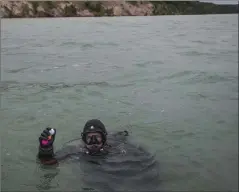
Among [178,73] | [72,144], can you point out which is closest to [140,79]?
[178,73]

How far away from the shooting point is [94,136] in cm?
802

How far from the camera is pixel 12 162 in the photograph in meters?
9.31

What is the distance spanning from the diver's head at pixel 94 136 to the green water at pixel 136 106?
744 mm

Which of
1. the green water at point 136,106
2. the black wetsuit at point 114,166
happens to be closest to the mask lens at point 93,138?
the black wetsuit at point 114,166

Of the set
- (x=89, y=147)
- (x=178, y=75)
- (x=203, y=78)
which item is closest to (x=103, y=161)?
(x=89, y=147)

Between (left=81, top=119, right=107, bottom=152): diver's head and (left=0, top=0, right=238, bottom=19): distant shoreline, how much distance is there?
211 feet

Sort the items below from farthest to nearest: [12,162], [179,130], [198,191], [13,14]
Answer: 1. [13,14]
2. [179,130]
3. [12,162]
4. [198,191]

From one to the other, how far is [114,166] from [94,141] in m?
0.69

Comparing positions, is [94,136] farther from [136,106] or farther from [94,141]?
[136,106]

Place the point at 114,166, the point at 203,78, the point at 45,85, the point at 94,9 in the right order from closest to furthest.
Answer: the point at 114,166, the point at 203,78, the point at 45,85, the point at 94,9

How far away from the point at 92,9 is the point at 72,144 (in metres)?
95.7

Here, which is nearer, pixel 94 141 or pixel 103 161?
pixel 103 161

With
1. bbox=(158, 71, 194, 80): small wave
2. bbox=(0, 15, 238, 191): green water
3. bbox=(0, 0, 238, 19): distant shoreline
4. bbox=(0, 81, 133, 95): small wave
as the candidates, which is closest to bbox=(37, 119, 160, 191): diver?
bbox=(0, 15, 238, 191): green water

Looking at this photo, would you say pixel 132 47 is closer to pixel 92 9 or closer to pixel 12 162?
pixel 12 162
